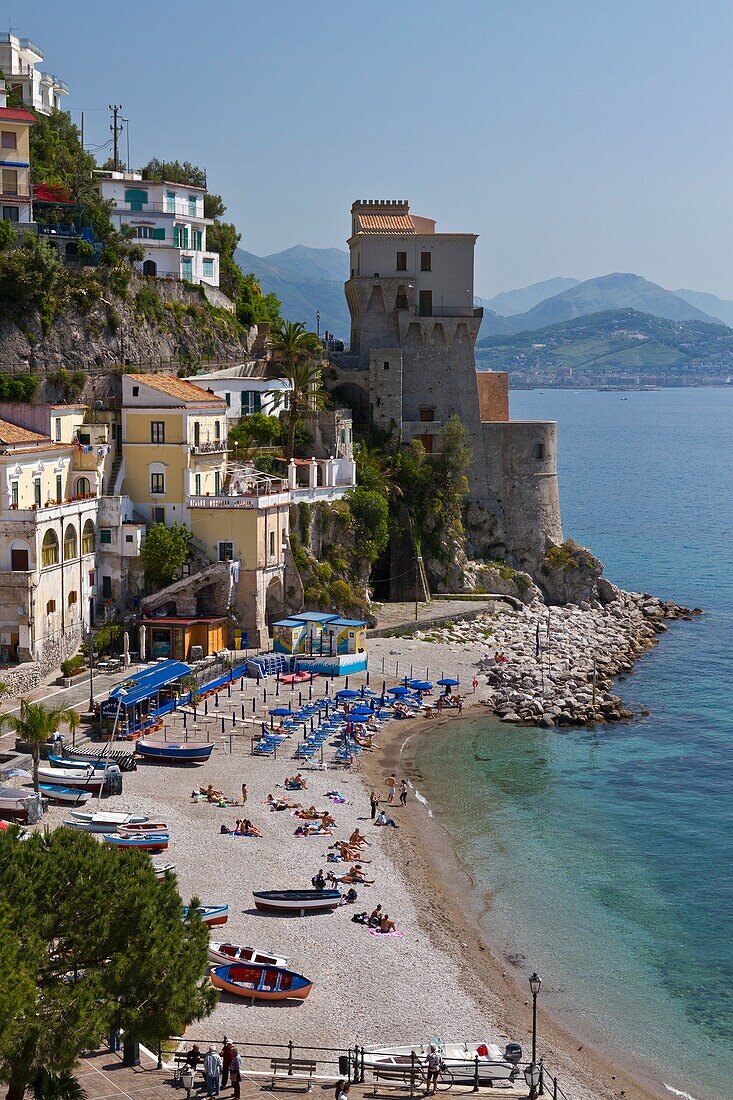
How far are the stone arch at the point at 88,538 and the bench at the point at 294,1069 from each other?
29.4m

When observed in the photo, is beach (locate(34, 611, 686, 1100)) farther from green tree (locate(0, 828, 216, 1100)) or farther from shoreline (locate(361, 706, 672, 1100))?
green tree (locate(0, 828, 216, 1100))

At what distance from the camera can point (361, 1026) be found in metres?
27.9

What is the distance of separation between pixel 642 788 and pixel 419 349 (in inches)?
1327

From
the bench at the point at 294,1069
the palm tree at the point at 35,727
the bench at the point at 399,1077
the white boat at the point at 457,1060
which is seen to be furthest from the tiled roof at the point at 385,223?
the bench at the point at 294,1069

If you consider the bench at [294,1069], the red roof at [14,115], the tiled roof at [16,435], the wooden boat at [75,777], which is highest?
the red roof at [14,115]

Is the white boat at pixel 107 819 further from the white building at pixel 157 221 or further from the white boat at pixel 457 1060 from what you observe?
the white building at pixel 157 221

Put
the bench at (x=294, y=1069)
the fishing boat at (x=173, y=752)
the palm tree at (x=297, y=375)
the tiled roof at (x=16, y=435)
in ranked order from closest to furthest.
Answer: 1. the bench at (x=294, y=1069)
2. the fishing boat at (x=173, y=752)
3. the tiled roof at (x=16, y=435)
4. the palm tree at (x=297, y=375)

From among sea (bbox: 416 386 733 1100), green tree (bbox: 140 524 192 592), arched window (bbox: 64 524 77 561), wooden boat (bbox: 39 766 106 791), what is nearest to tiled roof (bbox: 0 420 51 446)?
arched window (bbox: 64 524 77 561)

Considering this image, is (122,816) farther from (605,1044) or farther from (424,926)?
(605,1044)

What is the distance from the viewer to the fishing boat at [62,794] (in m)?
37.2

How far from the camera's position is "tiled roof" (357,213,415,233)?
72.3 m

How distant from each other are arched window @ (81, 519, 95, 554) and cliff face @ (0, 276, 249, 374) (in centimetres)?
877

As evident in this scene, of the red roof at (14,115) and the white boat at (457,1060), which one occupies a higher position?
the red roof at (14,115)

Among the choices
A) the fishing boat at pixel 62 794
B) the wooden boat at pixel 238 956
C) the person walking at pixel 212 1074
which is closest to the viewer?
the person walking at pixel 212 1074
